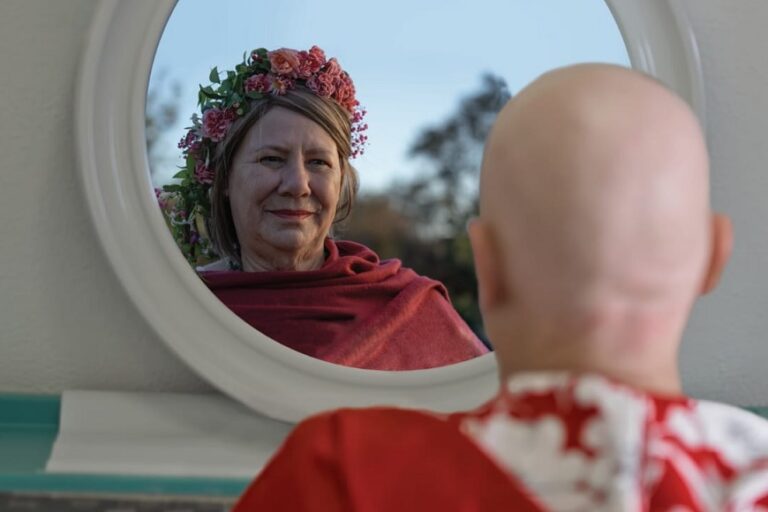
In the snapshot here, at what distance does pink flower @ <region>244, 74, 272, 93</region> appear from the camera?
3.47 ft

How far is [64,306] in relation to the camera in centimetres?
108

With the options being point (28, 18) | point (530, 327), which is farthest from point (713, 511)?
point (28, 18)

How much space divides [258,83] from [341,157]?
4.2 inches

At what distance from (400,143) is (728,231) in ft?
1.64

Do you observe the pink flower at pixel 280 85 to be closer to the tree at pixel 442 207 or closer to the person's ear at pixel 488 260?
the tree at pixel 442 207

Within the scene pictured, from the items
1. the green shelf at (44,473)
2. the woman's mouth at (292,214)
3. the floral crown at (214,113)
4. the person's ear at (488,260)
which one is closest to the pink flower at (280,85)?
the floral crown at (214,113)

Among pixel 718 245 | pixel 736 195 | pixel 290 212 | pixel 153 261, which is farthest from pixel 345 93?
pixel 718 245

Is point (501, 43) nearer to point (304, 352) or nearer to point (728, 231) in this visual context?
point (304, 352)

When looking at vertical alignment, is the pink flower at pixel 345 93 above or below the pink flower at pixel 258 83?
below

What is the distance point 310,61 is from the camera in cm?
106

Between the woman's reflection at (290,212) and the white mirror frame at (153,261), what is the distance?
0.06 ft

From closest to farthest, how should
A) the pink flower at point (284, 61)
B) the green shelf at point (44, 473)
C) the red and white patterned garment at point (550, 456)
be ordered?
the red and white patterned garment at point (550, 456) → the green shelf at point (44, 473) → the pink flower at point (284, 61)

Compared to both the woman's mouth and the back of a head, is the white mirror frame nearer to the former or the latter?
the woman's mouth

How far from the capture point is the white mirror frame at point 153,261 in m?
1.04
